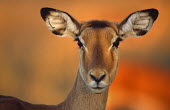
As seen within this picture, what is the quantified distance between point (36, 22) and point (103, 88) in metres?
10.4

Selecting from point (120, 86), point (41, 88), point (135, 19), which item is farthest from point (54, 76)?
point (135, 19)

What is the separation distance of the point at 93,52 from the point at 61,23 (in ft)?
2.82

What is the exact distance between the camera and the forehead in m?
7.25

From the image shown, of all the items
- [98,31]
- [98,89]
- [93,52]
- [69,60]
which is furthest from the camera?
[69,60]

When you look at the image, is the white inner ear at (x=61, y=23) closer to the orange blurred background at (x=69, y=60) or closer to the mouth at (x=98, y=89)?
the mouth at (x=98, y=89)

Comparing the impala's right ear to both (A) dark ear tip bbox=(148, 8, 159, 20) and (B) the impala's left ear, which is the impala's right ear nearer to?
(B) the impala's left ear

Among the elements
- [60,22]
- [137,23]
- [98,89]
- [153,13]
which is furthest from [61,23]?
[98,89]

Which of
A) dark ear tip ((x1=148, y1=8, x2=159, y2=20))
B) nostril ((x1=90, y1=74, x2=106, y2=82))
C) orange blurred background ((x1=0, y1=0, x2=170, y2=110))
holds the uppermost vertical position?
dark ear tip ((x1=148, y1=8, x2=159, y2=20))

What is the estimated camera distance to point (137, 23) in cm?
783

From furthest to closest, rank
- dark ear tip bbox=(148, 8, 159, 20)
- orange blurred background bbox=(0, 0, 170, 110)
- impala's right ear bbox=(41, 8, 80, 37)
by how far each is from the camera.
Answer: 1. orange blurred background bbox=(0, 0, 170, 110)
2. dark ear tip bbox=(148, 8, 159, 20)
3. impala's right ear bbox=(41, 8, 80, 37)

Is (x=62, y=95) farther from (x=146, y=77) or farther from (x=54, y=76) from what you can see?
(x=146, y=77)

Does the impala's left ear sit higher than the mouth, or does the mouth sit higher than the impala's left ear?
the impala's left ear

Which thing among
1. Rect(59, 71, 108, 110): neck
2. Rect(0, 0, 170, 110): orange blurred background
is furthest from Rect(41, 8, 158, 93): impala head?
Rect(0, 0, 170, 110): orange blurred background

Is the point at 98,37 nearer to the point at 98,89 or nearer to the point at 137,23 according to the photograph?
the point at 98,89
